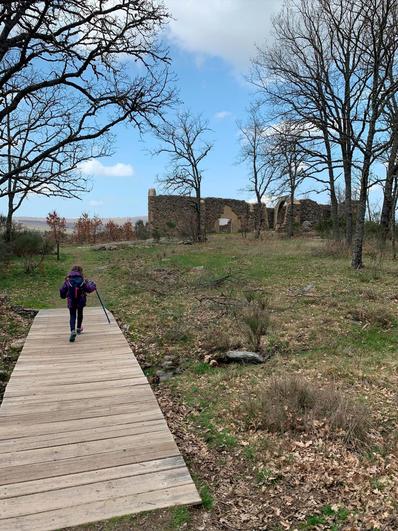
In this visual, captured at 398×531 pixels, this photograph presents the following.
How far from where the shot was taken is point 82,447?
14.1 ft

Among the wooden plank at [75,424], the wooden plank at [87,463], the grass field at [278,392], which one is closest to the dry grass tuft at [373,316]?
the grass field at [278,392]

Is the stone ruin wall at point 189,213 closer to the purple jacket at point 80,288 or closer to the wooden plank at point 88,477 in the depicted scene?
the purple jacket at point 80,288

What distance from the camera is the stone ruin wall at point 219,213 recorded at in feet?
121

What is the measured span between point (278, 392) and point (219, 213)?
35.6 meters

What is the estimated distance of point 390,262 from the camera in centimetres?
1694

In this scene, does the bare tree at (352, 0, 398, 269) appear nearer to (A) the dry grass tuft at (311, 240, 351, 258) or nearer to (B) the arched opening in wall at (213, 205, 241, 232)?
(A) the dry grass tuft at (311, 240, 351, 258)

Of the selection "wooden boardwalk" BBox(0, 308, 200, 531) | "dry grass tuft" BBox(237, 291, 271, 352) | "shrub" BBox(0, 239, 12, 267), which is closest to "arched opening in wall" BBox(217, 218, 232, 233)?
"shrub" BBox(0, 239, 12, 267)

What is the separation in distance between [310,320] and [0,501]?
7.14 m

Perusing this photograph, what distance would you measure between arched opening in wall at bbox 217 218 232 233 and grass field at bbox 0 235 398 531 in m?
26.1

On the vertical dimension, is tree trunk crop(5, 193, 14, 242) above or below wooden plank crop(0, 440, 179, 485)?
above

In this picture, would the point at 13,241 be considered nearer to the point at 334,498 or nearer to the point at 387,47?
the point at 387,47

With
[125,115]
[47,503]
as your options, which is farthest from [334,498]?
[125,115]

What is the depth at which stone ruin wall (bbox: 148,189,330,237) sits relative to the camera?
36.8 m

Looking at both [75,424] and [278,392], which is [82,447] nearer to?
[75,424]
